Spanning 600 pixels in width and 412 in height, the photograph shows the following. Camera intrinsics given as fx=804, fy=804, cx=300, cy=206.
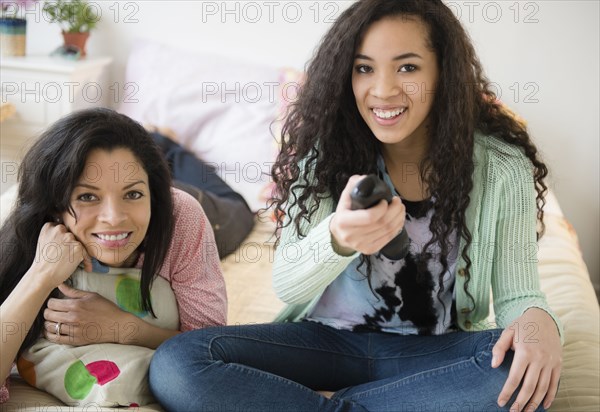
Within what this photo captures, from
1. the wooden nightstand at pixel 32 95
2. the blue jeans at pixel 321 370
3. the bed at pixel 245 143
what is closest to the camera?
the blue jeans at pixel 321 370

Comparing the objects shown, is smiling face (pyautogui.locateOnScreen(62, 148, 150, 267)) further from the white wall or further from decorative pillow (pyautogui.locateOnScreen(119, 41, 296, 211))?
the white wall

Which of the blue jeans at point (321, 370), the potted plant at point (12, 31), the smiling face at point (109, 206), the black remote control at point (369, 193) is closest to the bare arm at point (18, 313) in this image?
the smiling face at point (109, 206)

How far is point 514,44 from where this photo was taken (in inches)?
100.0

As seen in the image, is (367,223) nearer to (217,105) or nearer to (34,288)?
(34,288)

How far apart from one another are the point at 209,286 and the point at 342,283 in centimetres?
25

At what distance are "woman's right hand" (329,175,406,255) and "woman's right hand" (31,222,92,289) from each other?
0.45 m

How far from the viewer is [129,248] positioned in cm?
140

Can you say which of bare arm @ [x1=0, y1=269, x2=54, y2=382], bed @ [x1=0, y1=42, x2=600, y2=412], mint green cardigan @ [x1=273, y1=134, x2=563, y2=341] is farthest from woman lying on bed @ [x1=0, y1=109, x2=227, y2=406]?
bed @ [x1=0, y1=42, x2=600, y2=412]

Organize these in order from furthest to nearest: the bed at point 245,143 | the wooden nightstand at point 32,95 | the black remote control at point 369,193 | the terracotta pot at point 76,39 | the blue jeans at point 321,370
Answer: the terracotta pot at point 76,39 → the wooden nightstand at point 32,95 → the bed at point 245,143 → the blue jeans at point 321,370 → the black remote control at point 369,193

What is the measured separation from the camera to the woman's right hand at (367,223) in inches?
46.2

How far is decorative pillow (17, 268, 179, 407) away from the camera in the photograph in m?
1.31

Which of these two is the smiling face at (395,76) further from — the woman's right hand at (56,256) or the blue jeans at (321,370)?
the woman's right hand at (56,256)

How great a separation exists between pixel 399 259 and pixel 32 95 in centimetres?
161

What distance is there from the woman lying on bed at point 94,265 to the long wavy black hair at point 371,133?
0.24 meters
